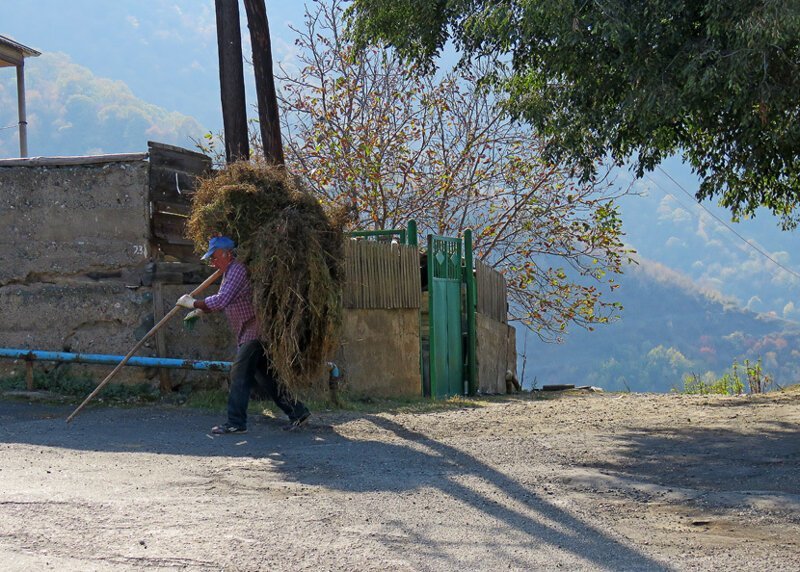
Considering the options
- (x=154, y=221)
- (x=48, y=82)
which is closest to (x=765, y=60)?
(x=154, y=221)

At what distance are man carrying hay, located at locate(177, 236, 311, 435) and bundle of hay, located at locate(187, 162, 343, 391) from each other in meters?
0.13

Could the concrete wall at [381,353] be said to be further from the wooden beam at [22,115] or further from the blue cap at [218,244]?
the wooden beam at [22,115]

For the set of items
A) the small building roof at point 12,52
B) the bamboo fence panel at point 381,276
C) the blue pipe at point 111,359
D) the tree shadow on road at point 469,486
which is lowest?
the tree shadow on road at point 469,486

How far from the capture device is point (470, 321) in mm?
13883

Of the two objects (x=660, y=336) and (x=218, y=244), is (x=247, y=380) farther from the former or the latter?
(x=660, y=336)

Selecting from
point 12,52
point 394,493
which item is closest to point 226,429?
point 394,493

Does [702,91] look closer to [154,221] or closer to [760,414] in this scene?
[760,414]

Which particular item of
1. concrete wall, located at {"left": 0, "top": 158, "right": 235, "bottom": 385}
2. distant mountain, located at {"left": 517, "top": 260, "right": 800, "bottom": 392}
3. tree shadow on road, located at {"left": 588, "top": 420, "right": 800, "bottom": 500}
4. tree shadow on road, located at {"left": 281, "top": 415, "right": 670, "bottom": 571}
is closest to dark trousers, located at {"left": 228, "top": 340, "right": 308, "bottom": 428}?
tree shadow on road, located at {"left": 281, "top": 415, "right": 670, "bottom": 571}

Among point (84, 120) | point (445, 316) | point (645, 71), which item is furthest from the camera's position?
point (84, 120)

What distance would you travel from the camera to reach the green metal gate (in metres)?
12.8

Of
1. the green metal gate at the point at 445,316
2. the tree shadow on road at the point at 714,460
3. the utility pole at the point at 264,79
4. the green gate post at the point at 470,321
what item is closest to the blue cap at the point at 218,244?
the utility pole at the point at 264,79

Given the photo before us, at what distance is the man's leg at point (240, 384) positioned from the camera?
27.9 ft

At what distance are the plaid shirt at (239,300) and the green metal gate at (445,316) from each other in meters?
4.40

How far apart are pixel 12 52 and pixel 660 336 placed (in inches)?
4617
